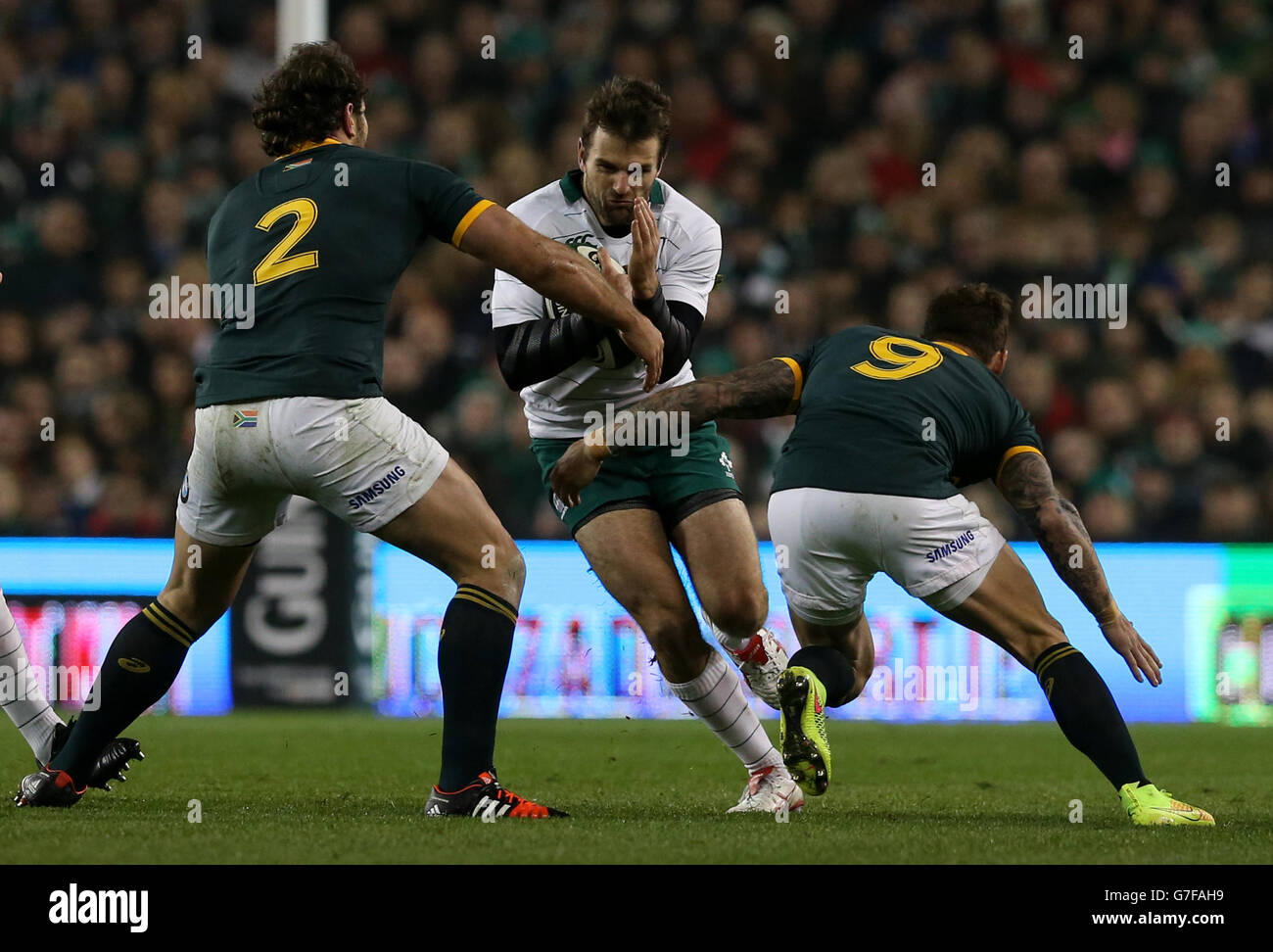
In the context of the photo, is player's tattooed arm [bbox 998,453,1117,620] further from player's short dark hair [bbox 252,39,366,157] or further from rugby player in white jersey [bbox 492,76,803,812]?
player's short dark hair [bbox 252,39,366,157]

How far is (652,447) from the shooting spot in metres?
5.32

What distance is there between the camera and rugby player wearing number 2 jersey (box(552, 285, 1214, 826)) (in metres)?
4.91

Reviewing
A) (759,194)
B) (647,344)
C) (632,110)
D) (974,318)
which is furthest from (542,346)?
(759,194)

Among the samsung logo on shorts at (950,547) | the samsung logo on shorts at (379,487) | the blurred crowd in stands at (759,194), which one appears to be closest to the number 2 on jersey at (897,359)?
the samsung logo on shorts at (950,547)

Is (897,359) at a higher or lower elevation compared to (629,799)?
higher

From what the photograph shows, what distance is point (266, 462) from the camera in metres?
4.56

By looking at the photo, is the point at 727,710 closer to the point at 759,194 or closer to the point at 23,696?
the point at 23,696

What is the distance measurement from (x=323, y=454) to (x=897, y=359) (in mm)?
1826

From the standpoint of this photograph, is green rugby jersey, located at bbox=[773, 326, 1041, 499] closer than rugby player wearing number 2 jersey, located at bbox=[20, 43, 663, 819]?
No

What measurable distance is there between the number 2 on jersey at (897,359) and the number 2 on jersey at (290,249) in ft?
5.56

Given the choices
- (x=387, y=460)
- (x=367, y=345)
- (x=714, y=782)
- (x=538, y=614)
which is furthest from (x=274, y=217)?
(x=538, y=614)

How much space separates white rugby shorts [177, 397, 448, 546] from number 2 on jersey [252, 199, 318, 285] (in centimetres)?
35

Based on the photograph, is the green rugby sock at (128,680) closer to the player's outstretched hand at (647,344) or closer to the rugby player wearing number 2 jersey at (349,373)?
the rugby player wearing number 2 jersey at (349,373)

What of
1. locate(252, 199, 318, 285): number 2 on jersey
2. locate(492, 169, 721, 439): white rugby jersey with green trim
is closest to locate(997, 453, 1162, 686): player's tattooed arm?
locate(492, 169, 721, 439): white rugby jersey with green trim
